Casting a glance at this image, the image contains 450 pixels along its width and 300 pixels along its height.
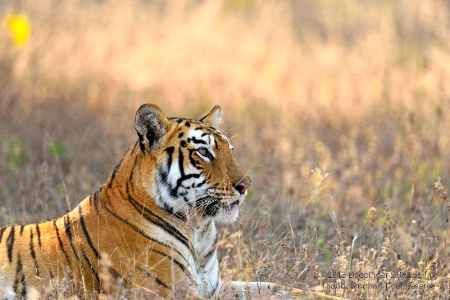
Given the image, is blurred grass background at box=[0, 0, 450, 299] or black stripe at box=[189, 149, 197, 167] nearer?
black stripe at box=[189, 149, 197, 167]

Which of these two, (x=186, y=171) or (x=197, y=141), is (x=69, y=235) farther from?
(x=197, y=141)

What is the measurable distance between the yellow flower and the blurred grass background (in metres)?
0.02

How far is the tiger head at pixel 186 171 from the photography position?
416 cm

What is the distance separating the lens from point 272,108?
Answer: 10.2 metres

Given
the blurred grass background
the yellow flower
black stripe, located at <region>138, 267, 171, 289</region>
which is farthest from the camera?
the yellow flower

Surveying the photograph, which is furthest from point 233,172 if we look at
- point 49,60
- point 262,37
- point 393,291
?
point 262,37

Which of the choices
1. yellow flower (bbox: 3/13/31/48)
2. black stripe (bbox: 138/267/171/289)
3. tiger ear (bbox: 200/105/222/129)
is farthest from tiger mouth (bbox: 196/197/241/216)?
yellow flower (bbox: 3/13/31/48)

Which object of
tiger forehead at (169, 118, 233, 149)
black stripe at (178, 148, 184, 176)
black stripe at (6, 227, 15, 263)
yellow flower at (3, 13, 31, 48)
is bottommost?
black stripe at (6, 227, 15, 263)

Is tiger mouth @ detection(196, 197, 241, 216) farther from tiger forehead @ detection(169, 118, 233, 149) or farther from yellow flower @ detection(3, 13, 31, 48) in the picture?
yellow flower @ detection(3, 13, 31, 48)

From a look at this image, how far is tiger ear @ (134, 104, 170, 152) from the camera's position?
4.19 metres

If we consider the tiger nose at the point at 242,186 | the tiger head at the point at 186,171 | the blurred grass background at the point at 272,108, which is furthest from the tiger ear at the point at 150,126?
the blurred grass background at the point at 272,108

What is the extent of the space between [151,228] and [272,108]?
20.2 feet

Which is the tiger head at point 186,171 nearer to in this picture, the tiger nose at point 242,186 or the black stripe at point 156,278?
the tiger nose at point 242,186

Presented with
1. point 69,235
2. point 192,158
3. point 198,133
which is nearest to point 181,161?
point 192,158
